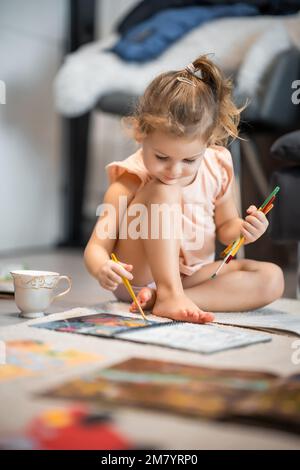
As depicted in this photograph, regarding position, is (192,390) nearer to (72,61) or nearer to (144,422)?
(144,422)

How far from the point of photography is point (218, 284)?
134 cm

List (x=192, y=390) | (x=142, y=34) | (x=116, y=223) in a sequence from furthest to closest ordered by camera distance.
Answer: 1. (x=142, y=34)
2. (x=116, y=223)
3. (x=192, y=390)

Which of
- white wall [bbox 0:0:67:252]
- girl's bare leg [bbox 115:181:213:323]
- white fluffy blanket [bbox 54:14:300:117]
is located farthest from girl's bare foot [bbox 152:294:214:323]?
white wall [bbox 0:0:67:252]

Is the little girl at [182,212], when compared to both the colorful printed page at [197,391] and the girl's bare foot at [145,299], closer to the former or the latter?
the girl's bare foot at [145,299]

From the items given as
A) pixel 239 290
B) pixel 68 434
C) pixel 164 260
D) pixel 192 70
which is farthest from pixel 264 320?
pixel 68 434

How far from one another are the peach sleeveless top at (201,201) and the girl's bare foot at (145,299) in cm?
14

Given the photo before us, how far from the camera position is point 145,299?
48.8 inches

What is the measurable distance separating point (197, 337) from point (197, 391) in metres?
0.29

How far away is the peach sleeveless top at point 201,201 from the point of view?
54.1 inches

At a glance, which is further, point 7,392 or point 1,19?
point 1,19

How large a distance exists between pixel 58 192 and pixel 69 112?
57 centimetres

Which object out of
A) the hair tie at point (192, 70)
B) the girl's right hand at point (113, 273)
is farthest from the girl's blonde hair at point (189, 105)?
the girl's right hand at point (113, 273)

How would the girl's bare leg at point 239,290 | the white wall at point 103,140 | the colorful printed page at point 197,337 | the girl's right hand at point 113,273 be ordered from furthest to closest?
the white wall at point 103,140
the girl's bare leg at point 239,290
the girl's right hand at point 113,273
the colorful printed page at point 197,337
